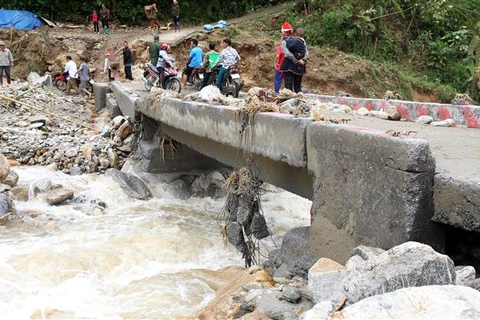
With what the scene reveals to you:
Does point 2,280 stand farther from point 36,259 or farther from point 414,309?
point 414,309

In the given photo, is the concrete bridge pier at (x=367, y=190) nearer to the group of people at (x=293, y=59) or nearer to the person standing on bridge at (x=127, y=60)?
the group of people at (x=293, y=59)

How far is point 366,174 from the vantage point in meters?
3.59

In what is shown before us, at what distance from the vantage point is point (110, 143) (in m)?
10.7

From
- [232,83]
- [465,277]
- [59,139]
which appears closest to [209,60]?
[232,83]

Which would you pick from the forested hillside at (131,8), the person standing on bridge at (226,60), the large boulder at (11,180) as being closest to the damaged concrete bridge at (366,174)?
the person standing on bridge at (226,60)

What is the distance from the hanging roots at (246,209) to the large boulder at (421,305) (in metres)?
3.16

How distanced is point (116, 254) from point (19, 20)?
16199mm

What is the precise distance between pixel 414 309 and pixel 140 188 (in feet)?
24.7

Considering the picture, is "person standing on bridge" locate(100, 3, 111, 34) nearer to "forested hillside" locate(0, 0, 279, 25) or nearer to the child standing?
the child standing

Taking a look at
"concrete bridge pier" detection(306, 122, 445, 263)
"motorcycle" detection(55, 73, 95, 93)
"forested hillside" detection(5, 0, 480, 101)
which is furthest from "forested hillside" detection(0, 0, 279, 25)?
"concrete bridge pier" detection(306, 122, 445, 263)

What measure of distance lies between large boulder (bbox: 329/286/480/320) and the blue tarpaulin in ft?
65.2

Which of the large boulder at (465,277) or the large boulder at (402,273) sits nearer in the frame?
the large boulder at (402,273)

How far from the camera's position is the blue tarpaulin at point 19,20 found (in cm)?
1927

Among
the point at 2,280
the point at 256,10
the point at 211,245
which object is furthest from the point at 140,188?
the point at 256,10
